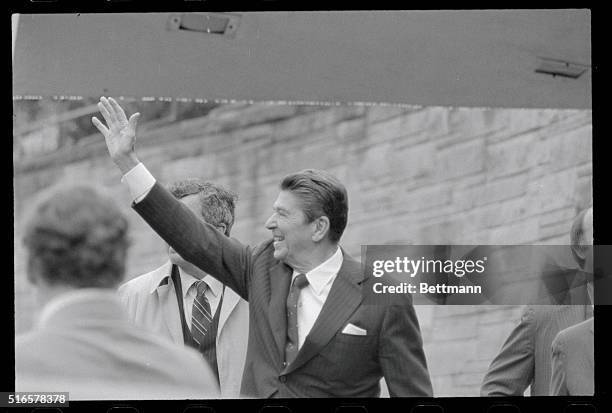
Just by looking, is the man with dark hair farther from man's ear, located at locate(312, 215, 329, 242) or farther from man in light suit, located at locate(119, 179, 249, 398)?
man in light suit, located at locate(119, 179, 249, 398)

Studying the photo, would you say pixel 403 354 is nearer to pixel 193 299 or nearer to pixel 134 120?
pixel 193 299

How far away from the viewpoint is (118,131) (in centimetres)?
709

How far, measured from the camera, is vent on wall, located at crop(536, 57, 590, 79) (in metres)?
7.19

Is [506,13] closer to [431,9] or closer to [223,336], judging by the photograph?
[431,9]

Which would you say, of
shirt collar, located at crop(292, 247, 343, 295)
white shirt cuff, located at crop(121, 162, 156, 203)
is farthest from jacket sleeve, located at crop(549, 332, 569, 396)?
white shirt cuff, located at crop(121, 162, 156, 203)

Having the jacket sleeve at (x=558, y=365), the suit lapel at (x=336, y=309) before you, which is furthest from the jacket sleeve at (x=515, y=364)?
the suit lapel at (x=336, y=309)

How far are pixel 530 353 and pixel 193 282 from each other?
70.9 inches

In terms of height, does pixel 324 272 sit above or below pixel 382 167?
below

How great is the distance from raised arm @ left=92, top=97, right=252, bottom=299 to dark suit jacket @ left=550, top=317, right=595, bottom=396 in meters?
1.65

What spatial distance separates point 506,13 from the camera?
7172 mm

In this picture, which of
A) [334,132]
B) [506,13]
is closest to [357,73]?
[334,132]

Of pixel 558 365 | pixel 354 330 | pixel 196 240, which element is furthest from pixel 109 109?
pixel 558 365

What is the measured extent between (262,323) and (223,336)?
0.23 meters

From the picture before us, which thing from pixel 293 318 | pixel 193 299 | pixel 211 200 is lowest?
pixel 293 318
